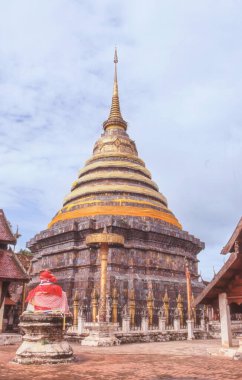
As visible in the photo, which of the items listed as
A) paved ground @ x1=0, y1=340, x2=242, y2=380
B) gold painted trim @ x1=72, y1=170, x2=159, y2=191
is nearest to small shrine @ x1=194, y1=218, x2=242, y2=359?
paved ground @ x1=0, y1=340, x2=242, y2=380

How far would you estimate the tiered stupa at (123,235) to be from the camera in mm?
26578

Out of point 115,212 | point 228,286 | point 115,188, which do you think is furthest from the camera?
point 115,188

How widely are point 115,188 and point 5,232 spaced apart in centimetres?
1292

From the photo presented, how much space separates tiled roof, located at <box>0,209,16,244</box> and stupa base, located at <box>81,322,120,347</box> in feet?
22.6

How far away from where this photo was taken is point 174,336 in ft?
72.8

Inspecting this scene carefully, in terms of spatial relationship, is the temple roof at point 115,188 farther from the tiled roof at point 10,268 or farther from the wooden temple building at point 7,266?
the tiled roof at point 10,268

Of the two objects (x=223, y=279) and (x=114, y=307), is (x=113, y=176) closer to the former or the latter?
(x=114, y=307)

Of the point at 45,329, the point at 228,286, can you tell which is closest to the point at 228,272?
the point at 228,286

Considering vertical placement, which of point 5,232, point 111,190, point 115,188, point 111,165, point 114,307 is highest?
point 111,165

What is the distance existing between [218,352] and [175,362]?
8.39ft

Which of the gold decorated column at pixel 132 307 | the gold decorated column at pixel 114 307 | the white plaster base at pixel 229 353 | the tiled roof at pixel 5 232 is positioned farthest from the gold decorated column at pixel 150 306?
the white plaster base at pixel 229 353

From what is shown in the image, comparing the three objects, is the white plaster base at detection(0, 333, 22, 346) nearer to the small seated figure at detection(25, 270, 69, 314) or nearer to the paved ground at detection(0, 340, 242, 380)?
the paved ground at detection(0, 340, 242, 380)

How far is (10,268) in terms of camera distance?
64.3ft

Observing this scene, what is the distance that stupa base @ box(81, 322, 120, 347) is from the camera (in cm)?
1739
